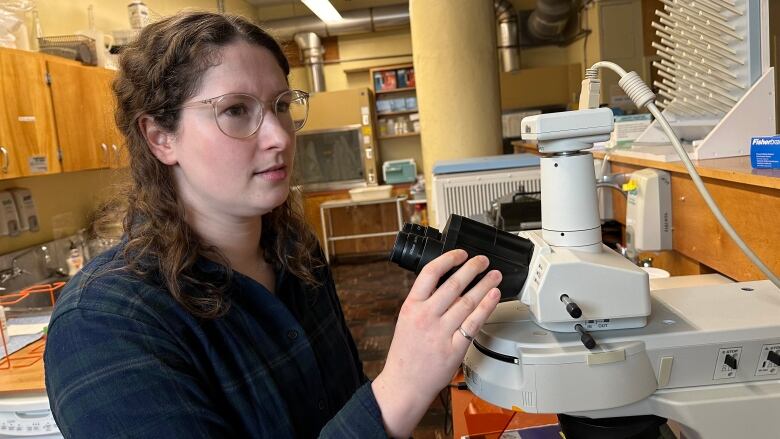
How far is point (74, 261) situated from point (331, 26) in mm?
4697

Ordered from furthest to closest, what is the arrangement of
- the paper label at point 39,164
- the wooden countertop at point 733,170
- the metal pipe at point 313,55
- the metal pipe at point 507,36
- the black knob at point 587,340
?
1. the metal pipe at point 313,55
2. the metal pipe at point 507,36
3. the paper label at point 39,164
4. the wooden countertop at point 733,170
5. the black knob at point 587,340

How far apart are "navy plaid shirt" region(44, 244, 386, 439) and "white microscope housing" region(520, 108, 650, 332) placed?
0.27 m

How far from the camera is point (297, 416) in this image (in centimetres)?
84

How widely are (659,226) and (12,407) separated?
192cm

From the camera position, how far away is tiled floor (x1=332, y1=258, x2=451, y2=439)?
2665mm

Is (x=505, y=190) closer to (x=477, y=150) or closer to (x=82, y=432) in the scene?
(x=477, y=150)

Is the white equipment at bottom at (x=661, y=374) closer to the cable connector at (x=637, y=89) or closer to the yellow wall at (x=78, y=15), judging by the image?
the cable connector at (x=637, y=89)

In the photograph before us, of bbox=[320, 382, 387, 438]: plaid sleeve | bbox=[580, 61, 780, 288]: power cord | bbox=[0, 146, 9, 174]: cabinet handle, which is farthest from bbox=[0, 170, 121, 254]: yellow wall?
bbox=[580, 61, 780, 288]: power cord

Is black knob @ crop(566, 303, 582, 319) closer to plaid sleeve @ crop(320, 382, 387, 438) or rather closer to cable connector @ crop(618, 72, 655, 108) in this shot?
plaid sleeve @ crop(320, 382, 387, 438)

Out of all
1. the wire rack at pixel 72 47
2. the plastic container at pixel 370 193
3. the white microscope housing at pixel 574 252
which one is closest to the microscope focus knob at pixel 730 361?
the white microscope housing at pixel 574 252

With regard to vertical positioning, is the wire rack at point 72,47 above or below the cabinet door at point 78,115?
above

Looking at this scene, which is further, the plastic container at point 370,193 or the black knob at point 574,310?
the plastic container at point 370,193

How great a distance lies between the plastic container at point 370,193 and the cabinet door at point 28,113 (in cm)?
356

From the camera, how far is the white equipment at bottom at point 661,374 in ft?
1.99
